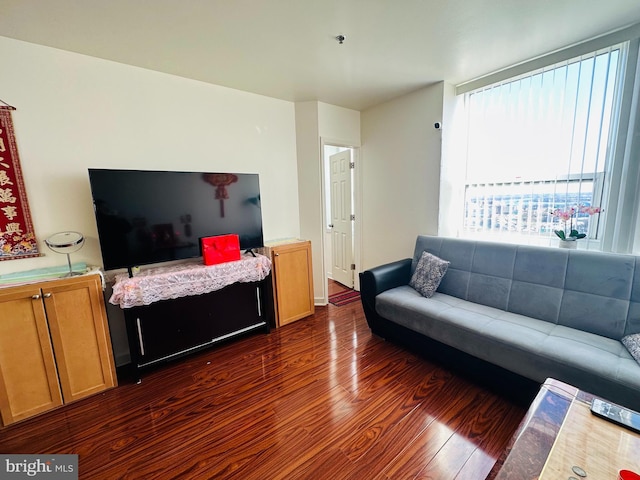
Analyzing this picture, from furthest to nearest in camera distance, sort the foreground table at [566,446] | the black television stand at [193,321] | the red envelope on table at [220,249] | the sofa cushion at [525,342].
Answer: the red envelope on table at [220,249], the black television stand at [193,321], the sofa cushion at [525,342], the foreground table at [566,446]

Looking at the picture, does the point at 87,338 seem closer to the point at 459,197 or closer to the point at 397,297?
the point at 397,297

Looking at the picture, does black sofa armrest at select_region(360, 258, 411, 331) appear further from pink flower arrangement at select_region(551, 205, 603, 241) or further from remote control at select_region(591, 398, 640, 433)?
remote control at select_region(591, 398, 640, 433)

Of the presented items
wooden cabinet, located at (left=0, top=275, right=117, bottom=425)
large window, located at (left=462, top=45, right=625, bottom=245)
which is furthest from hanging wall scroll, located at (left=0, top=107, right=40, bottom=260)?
large window, located at (left=462, top=45, right=625, bottom=245)

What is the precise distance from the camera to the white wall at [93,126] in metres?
1.89

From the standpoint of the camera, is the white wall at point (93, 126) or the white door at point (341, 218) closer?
the white wall at point (93, 126)

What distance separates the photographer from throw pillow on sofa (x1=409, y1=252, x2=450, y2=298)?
241 centimetres

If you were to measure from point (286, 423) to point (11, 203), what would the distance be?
237cm

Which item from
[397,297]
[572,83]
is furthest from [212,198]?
[572,83]

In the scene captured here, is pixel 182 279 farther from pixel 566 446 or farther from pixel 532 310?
pixel 532 310

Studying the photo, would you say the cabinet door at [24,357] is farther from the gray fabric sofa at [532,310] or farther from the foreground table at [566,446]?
the foreground table at [566,446]

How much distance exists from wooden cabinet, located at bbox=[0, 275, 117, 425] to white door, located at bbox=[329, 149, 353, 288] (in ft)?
9.44

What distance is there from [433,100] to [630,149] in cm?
157

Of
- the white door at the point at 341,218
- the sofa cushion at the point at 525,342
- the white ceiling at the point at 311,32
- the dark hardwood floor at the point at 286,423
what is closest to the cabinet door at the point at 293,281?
the dark hardwood floor at the point at 286,423

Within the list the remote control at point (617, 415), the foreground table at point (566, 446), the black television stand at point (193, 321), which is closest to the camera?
the foreground table at point (566, 446)
